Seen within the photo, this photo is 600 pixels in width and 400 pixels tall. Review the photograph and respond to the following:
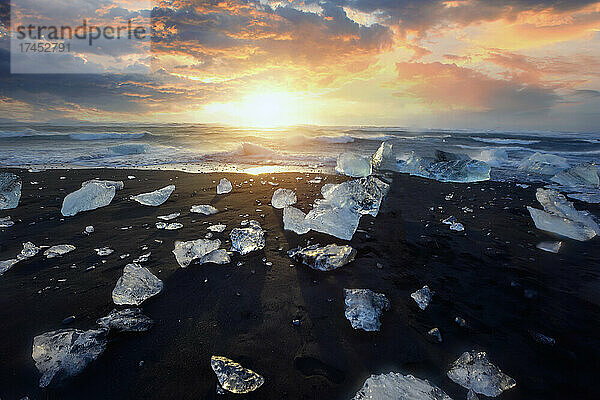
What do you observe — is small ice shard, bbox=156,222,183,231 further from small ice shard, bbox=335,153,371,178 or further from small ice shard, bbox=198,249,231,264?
small ice shard, bbox=335,153,371,178

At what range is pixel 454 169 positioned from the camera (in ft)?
19.7

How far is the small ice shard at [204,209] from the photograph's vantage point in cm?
370

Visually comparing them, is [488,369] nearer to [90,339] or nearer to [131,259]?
[90,339]

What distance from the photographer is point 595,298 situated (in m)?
1.96

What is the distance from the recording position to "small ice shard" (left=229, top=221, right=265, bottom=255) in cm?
260

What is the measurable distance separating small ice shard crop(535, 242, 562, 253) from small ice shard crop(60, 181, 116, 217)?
17.9 feet

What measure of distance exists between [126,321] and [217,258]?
0.85m

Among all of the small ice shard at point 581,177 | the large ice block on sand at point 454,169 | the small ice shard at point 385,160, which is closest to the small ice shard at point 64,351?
the large ice block on sand at point 454,169

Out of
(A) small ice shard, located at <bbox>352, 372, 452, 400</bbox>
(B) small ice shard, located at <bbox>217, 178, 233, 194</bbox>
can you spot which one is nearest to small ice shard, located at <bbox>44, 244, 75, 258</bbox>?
(B) small ice shard, located at <bbox>217, 178, 233, 194</bbox>

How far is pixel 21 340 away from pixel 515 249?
158 inches

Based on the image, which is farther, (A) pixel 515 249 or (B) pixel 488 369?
(A) pixel 515 249

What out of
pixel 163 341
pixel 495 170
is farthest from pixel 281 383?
pixel 495 170

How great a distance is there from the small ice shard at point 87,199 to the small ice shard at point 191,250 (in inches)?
80.0

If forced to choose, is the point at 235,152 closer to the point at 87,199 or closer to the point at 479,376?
the point at 87,199
